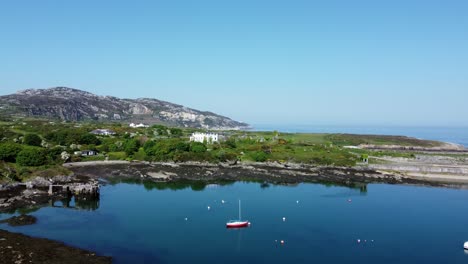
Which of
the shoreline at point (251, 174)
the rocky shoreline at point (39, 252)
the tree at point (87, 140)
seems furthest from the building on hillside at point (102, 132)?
the rocky shoreline at point (39, 252)

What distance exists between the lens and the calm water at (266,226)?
36969 millimetres

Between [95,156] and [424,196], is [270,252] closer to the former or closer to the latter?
[424,196]

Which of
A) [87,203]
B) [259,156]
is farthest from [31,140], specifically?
[259,156]

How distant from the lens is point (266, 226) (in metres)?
46.2

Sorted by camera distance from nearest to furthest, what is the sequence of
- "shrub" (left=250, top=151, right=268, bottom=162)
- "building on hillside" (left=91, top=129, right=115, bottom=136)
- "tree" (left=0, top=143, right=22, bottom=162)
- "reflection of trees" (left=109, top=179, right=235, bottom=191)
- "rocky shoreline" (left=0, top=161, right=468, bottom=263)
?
1. "rocky shoreline" (left=0, top=161, right=468, bottom=263)
2. "tree" (left=0, top=143, right=22, bottom=162)
3. "reflection of trees" (left=109, top=179, right=235, bottom=191)
4. "shrub" (left=250, top=151, right=268, bottom=162)
5. "building on hillside" (left=91, top=129, right=115, bottom=136)

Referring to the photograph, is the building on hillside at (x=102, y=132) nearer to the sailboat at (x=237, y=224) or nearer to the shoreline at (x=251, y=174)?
the shoreline at (x=251, y=174)

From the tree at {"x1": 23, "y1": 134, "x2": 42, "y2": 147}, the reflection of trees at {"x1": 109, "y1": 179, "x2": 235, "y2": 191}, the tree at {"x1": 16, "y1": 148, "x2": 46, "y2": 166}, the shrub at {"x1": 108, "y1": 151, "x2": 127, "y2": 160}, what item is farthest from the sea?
the tree at {"x1": 23, "y1": 134, "x2": 42, "y2": 147}

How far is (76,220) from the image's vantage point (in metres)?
44.8

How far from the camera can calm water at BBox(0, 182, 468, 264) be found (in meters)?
37.0

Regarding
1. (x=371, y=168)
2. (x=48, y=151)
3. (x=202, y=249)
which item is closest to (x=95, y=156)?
(x=48, y=151)

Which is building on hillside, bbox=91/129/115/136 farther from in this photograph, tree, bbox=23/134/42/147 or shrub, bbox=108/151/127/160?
tree, bbox=23/134/42/147

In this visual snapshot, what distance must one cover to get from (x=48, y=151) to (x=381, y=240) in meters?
65.1

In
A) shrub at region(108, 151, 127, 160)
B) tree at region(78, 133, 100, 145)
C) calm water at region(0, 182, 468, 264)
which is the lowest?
calm water at region(0, 182, 468, 264)

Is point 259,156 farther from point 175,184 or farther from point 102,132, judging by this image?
point 102,132
